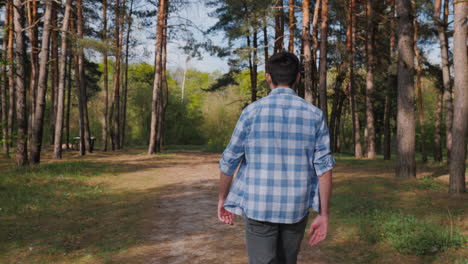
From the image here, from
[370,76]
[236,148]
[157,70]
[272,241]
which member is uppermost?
[157,70]

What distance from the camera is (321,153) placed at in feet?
8.00

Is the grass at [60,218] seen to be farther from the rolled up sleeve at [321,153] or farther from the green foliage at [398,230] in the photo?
the rolled up sleeve at [321,153]

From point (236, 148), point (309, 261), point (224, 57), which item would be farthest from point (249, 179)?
point (224, 57)

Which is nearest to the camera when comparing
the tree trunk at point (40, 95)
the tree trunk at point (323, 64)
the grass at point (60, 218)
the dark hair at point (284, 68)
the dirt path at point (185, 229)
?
the dark hair at point (284, 68)

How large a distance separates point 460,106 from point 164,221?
7.10 metres

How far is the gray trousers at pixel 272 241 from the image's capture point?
242 cm

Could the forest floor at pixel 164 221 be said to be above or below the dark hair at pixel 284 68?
below

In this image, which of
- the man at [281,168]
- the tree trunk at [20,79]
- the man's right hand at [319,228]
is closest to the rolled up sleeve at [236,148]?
the man at [281,168]

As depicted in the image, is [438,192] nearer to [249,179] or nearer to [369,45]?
[249,179]

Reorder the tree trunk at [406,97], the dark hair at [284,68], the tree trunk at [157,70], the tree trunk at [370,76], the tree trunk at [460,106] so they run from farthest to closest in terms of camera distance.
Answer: the tree trunk at [157,70], the tree trunk at [370,76], the tree trunk at [406,97], the tree trunk at [460,106], the dark hair at [284,68]

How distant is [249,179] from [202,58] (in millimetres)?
21121

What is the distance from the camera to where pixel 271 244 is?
243cm

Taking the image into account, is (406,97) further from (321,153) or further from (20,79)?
(20,79)

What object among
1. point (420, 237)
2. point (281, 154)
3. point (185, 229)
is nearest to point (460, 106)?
point (420, 237)
